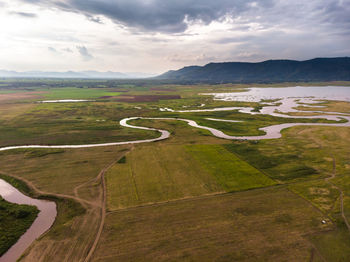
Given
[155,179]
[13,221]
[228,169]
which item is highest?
[13,221]

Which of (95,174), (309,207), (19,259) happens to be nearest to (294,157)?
(309,207)

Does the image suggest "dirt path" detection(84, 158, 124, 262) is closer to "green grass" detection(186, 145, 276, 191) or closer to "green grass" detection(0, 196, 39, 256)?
"green grass" detection(0, 196, 39, 256)

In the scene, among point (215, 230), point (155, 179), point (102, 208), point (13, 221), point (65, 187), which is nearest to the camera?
point (215, 230)

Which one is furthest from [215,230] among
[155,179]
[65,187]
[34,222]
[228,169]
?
[65,187]

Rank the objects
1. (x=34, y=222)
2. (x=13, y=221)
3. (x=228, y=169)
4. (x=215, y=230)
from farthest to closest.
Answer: (x=228, y=169) → (x=34, y=222) → (x=13, y=221) → (x=215, y=230)

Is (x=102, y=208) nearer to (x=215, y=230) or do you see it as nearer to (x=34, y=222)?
(x=34, y=222)

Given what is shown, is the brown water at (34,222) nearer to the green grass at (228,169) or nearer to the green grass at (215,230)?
the green grass at (215,230)
